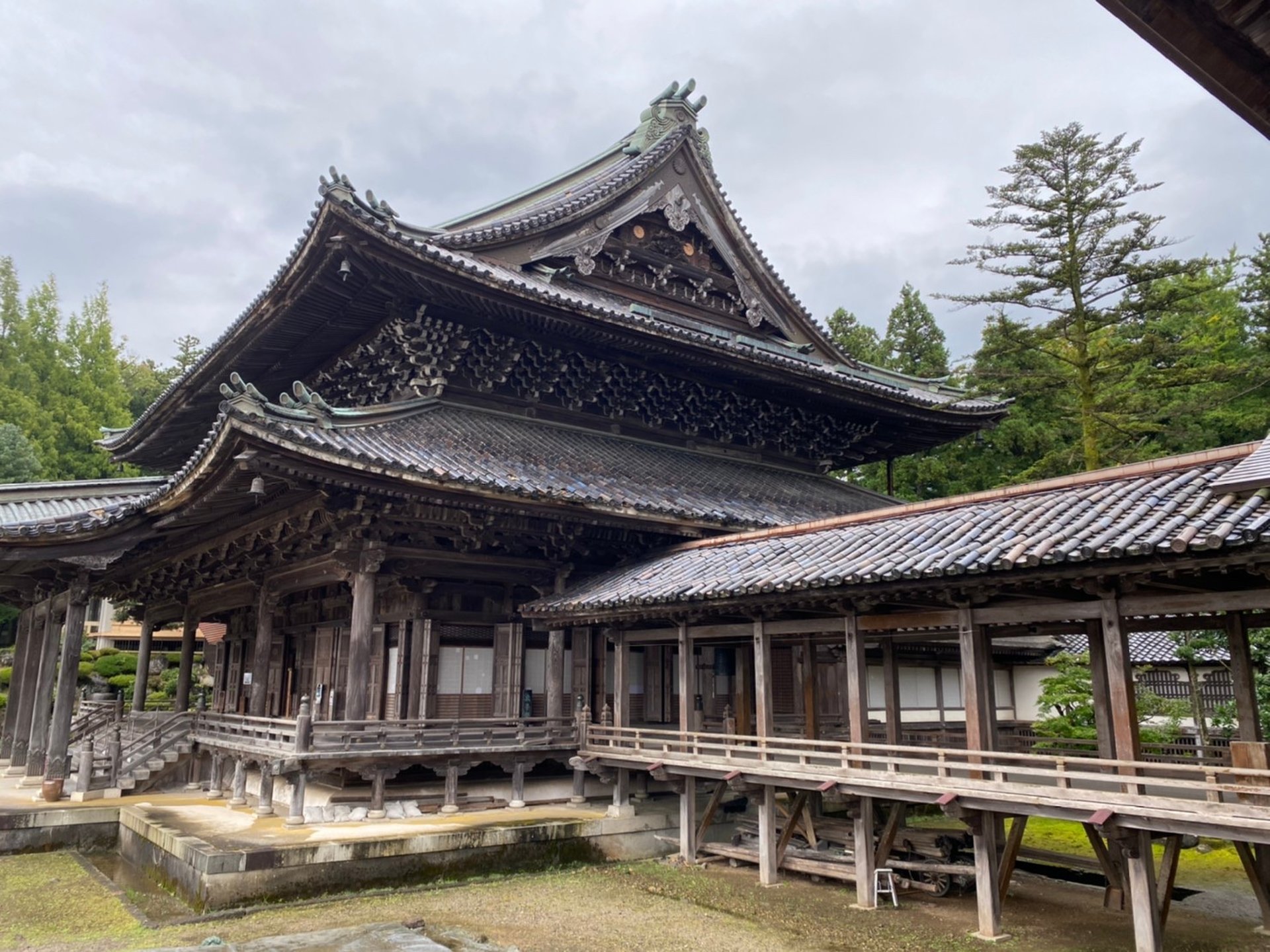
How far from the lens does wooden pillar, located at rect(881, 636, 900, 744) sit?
12.0 m

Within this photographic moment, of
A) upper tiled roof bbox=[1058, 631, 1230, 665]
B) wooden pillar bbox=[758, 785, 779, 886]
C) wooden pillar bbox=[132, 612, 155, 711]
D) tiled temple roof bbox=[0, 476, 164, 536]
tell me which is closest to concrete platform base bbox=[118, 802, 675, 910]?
wooden pillar bbox=[758, 785, 779, 886]

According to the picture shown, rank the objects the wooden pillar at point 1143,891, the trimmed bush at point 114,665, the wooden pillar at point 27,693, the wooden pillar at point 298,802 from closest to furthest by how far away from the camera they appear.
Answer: the wooden pillar at point 1143,891 < the wooden pillar at point 298,802 < the wooden pillar at point 27,693 < the trimmed bush at point 114,665

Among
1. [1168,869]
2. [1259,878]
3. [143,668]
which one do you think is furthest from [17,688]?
[1259,878]

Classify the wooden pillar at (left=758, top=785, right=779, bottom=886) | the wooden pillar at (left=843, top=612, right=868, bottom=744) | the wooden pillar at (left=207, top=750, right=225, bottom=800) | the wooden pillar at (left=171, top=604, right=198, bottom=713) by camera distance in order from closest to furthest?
the wooden pillar at (left=843, top=612, right=868, bottom=744), the wooden pillar at (left=758, top=785, right=779, bottom=886), the wooden pillar at (left=207, top=750, right=225, bottom=800), the wooden pillar at (left=171, top=604, right=198, bottom=713)

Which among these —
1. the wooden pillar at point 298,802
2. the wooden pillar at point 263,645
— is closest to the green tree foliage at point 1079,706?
the wooden pillar at point 298,802

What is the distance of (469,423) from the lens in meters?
16.4

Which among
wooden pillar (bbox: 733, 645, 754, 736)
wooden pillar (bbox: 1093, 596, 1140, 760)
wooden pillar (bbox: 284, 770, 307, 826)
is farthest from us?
wooden pillar (bbox: 733, 645, 754, 736)

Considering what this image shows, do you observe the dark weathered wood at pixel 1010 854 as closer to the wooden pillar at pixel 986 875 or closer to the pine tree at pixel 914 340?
the wooden pillar at pixel 986 875

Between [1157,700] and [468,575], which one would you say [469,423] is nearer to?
[468,575]

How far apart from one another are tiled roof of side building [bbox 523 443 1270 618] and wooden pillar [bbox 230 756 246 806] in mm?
5560

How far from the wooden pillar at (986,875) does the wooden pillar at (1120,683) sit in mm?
1790

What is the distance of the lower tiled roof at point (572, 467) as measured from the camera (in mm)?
13094

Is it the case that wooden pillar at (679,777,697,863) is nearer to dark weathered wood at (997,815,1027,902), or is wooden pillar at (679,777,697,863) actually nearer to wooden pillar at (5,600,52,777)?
dark weathered wood at (997,815,1027,902)

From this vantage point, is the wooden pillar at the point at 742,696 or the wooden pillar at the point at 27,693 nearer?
the wooden pillar at the point at 742,696
